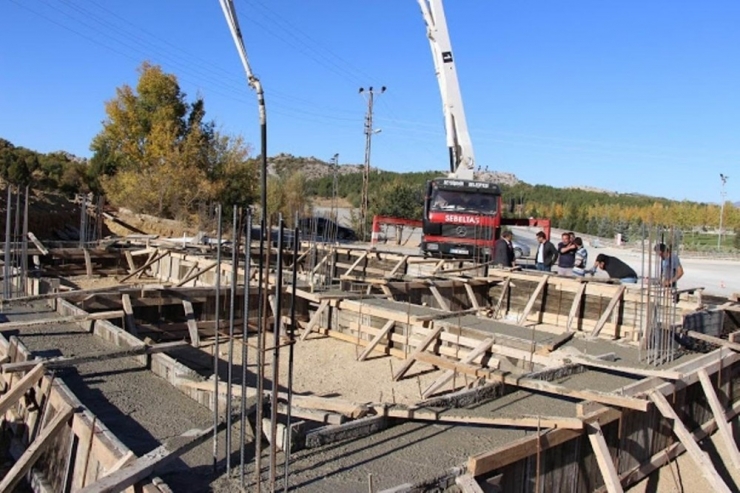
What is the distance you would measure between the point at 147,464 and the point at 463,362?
14.1 ft

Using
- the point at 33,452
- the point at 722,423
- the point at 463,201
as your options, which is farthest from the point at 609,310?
the point at 33,452

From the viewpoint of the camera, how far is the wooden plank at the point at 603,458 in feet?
16.7

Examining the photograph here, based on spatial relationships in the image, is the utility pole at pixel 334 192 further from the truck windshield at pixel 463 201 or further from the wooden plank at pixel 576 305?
the wooden plank at pixel 576 305

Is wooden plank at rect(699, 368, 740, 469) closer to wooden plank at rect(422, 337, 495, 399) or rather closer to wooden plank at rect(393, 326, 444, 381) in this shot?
wooden plank at rect(422, 337, 495, 399)

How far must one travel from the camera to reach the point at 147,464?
3.93 metres

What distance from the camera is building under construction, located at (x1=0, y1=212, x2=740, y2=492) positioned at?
436 centimetres

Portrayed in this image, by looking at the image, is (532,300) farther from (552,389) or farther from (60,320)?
(60,320)

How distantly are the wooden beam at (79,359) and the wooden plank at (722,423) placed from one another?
18.8 feet

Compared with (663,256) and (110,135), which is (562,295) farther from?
Answer: (110,135)

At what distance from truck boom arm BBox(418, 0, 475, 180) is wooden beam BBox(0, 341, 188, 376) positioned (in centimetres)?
1313

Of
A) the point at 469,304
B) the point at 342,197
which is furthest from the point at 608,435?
the point at 342,197

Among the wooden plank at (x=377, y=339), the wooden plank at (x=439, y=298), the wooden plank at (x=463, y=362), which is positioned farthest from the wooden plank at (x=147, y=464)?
the wooden plank at (x=439, y=298)

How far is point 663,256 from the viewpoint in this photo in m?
8.23

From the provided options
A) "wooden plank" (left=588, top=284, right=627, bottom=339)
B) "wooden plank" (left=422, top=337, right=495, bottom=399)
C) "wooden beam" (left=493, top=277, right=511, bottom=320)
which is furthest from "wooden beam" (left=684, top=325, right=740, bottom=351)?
"wooden beam" (left=493, top=277, right=511, bottom=320)
